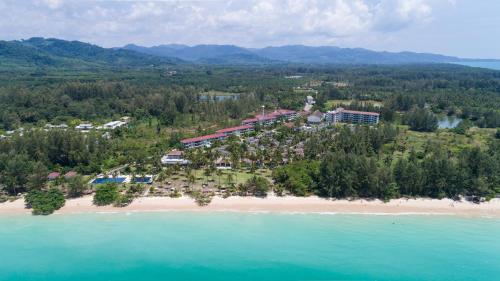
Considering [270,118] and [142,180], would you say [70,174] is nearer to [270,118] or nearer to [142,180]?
[142,180]

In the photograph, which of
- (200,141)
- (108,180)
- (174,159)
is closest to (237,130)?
(200,141)

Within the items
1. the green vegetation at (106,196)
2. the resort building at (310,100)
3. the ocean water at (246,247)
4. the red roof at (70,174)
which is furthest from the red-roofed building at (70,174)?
the resort building at (310,100)

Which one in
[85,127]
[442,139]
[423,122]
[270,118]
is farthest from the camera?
[270,118]

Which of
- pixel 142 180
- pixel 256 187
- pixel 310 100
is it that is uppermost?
pixel 310 100

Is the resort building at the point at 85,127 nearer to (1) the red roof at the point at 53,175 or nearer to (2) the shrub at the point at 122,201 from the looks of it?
(1) the red roof at the point at 53,175

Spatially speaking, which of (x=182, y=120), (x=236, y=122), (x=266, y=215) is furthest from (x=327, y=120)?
(x=266, y=215)

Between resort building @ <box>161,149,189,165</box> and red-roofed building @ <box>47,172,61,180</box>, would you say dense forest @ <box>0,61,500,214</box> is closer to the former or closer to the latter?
red-roofed building @ <box>47,172,61,180</box>

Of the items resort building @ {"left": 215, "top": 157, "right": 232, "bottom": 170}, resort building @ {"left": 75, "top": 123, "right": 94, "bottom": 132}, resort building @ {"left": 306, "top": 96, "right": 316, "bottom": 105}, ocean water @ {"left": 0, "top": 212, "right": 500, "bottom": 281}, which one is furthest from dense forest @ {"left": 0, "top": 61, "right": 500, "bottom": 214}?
ocean water @ {"left": 0, "top": 212, "right": 500, "bottom": 281}
